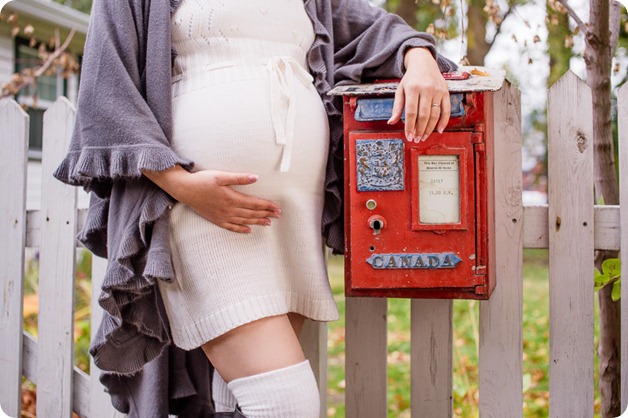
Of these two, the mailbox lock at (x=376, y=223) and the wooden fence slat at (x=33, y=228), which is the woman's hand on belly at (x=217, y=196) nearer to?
the mailbox lock at (x=376, y=223)

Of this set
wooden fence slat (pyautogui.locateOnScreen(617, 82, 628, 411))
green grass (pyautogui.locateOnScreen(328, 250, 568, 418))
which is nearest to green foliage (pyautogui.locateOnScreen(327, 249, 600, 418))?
green grass (pyautogui.locateOnScreen(328, 250, 568, 418))

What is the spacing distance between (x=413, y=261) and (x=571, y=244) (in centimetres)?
63

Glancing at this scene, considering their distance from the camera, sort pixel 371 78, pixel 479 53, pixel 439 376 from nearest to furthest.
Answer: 1. pixel 371 78
2. pixel 439 376
3. pixel 479 53

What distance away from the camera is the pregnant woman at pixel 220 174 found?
1.54 meters

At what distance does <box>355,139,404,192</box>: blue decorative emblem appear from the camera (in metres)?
1.69

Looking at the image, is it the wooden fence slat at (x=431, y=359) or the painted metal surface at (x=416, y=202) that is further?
the wooden fence slat at (x=431, y=359)

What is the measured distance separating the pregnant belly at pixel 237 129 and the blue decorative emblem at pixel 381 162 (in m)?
0.17

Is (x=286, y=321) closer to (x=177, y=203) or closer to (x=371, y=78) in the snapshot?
(x=177, y=203)

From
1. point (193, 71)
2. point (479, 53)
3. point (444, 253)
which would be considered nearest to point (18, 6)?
point (479, 53)

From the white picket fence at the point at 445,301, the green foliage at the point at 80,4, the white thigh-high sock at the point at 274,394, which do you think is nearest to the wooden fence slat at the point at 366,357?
the white picket fence at the point at 445,301

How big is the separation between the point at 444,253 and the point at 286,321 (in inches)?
19.1

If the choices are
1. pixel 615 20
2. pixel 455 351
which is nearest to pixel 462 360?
pixel 455 351

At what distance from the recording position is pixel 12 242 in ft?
8.77

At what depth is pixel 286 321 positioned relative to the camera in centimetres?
164
